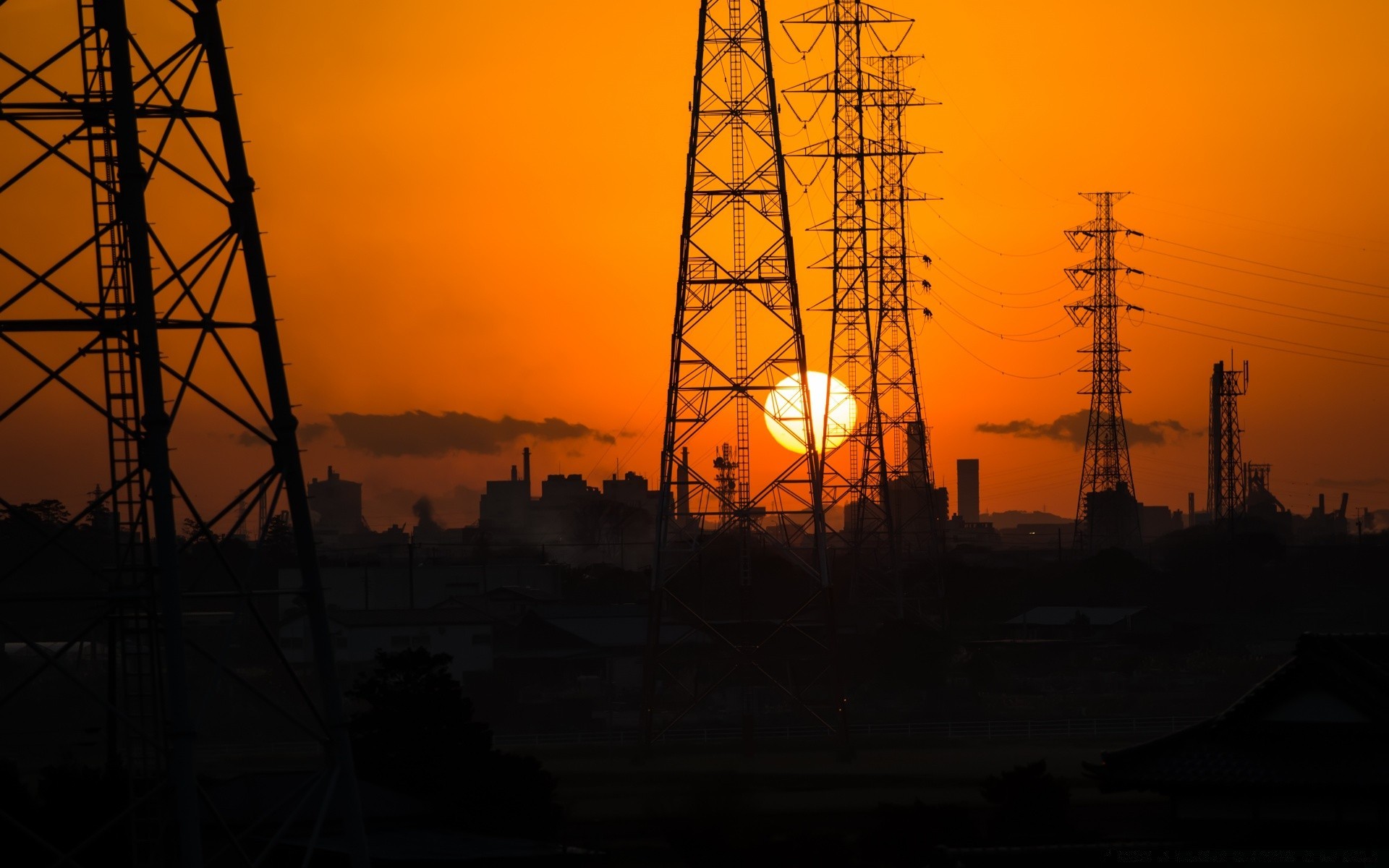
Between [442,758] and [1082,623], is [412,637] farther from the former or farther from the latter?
[442,758]

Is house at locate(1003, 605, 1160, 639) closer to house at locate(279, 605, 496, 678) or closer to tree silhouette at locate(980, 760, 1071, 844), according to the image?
house at locate(279, 605, 496, 678)

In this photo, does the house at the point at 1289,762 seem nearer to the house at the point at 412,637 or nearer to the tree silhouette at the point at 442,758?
the tree silhouette at the point at 442,758

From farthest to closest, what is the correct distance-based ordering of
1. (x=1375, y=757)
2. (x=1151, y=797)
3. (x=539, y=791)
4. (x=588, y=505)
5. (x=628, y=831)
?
(x=588, y=505)
(x=1151, y=797)
(x=628, y=831)
(x=539, y=791)
(x=1375, y=757)

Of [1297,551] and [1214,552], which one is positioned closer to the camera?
[1214,552]

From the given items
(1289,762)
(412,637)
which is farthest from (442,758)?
(412,637)

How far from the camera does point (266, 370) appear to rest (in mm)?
14312

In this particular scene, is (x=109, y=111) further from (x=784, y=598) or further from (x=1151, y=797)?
(x=784, y=598)

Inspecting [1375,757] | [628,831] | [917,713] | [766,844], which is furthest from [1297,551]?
[1375,757]

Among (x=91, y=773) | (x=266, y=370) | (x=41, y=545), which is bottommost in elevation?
(x=91, y=773)

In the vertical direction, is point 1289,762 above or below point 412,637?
above

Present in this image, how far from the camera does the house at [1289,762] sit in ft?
49.6

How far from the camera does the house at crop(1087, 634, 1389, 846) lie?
595 inches

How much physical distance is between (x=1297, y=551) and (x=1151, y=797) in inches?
2172

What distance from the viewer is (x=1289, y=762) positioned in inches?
607
